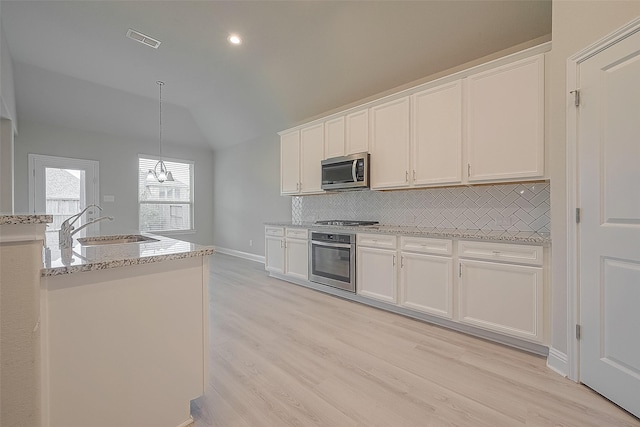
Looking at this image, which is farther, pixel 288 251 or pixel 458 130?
pixel 288 251

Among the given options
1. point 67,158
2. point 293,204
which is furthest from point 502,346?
point 67,158

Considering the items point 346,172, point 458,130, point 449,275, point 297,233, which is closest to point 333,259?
point 297,233

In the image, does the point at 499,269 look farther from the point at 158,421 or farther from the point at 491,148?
the point at 158,421

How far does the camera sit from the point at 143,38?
3689 millimetres

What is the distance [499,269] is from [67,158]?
726 cm

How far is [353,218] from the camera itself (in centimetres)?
436

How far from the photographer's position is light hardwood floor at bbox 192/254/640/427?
157 centimetres

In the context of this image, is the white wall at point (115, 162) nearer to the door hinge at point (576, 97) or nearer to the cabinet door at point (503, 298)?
the cabinet door at point (503, 298)

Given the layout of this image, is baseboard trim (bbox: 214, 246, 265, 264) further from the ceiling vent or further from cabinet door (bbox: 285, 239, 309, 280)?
the ceiling vent

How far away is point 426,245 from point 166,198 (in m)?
6.29

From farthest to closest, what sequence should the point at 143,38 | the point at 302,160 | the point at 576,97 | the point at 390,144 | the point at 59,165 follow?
1. the point at 59,165
2. the point at 302,160
3. the point at 143,38
4. the point at 390,144
5. the point at 576,97

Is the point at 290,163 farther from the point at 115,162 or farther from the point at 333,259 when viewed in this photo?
the point at 115,162

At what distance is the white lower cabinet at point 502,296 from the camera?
2.21 metres

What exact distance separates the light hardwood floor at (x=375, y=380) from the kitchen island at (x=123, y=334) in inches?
13.3
